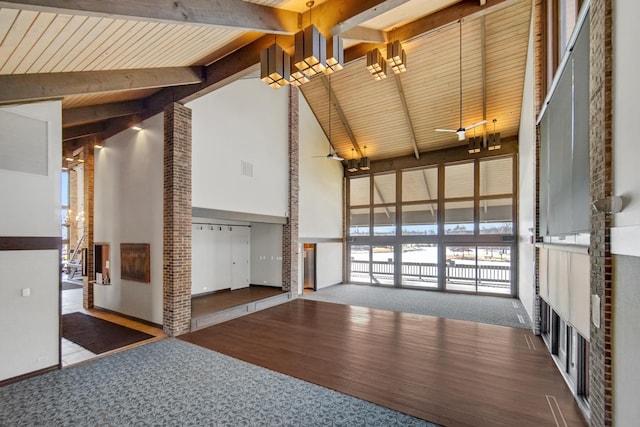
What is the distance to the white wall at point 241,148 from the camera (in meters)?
6.46

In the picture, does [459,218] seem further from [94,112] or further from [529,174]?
[94,112]

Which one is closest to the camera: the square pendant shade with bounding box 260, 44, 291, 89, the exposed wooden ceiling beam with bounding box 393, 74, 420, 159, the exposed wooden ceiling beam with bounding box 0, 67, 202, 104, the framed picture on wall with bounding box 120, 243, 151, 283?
the exposed wooden ceiling beam with bounding box 0, 67, 202, 104

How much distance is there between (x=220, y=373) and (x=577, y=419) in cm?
441

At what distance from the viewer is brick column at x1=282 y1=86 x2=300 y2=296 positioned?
28.8 ft

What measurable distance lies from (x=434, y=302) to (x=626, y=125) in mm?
7522

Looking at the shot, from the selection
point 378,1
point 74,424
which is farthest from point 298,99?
point 74,424

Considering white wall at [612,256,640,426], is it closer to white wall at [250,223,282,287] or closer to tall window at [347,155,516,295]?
white wall at [250,223,282,287]

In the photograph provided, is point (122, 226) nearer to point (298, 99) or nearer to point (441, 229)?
point (298, 99)

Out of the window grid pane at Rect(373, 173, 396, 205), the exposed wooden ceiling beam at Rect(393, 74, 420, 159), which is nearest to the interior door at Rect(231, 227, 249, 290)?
the window grid pane at Rect(373, 173, 396, 205)

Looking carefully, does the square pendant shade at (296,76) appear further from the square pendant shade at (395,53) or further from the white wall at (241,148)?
the white wall at (241,148)

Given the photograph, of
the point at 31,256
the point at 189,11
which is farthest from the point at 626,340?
the point at 31,256

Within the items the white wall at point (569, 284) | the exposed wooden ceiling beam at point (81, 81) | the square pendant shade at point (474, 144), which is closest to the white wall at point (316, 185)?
the square pendant shade at point (474, 144)

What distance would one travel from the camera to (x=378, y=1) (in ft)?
11.6

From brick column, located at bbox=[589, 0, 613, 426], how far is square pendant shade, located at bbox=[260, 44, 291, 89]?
11.7ft
